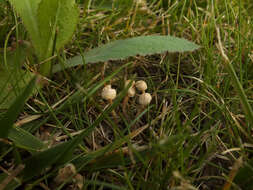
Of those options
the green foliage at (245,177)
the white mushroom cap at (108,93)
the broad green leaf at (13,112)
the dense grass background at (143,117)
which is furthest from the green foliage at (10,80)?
the green foliage at (245,177)

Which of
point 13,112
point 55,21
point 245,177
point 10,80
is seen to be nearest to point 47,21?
point 55,21

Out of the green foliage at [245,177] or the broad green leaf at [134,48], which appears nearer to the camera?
the green foliage at [245,177]

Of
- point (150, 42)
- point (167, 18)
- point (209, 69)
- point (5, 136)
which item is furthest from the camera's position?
point (167, 18)

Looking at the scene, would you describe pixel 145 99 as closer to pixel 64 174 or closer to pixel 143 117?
pixel 143 117

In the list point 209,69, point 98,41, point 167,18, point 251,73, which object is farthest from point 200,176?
point 167,18

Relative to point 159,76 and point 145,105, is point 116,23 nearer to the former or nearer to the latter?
point 159,76

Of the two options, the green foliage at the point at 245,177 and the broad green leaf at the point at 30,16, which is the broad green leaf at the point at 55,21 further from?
the green foliage at the point at 245,177
